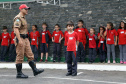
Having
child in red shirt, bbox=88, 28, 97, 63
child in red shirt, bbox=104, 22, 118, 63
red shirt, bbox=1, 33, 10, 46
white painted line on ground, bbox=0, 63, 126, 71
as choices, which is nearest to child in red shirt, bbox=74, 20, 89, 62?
child in red shirt, bbox=88, 28, 97, 63

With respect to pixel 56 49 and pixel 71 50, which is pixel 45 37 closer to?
pixel 56 49

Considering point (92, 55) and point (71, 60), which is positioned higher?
point (71, 60)

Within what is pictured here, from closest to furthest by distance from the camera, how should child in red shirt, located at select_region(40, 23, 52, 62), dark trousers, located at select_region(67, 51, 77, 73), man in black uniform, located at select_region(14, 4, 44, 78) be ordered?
man in black uniform, located at select_region(14, 4, 44, 78)
dark trousers, located at select_region(67, 51, 77, 73)
child in red shirt, located at select_region(40, 23, 52, 62)

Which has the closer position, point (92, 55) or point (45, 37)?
point (92, 55)

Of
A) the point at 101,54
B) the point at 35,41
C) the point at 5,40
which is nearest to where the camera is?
the point at 101,54

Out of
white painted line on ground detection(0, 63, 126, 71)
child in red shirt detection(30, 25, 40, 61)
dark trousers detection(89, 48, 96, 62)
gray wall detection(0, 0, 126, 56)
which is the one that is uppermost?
gray wall detection(0, 0, 126, 56)

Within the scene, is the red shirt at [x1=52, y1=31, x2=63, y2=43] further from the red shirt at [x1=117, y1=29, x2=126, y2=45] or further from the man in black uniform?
the man in black uniform

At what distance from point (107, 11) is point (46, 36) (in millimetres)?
3569

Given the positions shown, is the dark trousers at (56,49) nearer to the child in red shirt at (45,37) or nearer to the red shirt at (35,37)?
the child in red shirt at (45,37)

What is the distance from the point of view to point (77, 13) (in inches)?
551

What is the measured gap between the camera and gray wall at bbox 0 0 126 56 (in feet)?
43.2

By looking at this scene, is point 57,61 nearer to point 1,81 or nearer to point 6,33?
point 6,33

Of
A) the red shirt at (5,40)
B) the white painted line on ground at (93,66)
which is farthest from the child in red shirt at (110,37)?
the red shirt at (5,40)

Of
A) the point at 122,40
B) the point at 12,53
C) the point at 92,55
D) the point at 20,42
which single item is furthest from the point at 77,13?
the point at 20,42
